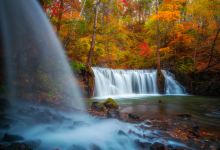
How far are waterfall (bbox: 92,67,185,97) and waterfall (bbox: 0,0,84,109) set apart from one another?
6.49 meters

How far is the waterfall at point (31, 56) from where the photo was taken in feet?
26.5

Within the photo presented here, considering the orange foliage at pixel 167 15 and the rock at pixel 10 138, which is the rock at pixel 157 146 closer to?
the rock at pixel 10 138

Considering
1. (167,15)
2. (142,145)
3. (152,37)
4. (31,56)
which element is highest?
(167,15)

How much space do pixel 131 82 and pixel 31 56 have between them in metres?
11.2

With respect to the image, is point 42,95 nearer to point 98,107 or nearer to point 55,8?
point 98,107

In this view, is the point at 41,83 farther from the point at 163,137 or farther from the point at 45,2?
the point at 163,137

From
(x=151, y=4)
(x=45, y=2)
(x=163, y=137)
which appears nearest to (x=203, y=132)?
(x=163, y=137)

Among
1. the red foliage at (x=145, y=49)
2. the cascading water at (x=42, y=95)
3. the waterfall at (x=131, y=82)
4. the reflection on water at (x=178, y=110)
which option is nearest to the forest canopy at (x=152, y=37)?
the red foliage at (x=145, y=49)

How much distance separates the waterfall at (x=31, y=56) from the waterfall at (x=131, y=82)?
6.49 meters

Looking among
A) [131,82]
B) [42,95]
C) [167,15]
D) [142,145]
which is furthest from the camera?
[131,82]

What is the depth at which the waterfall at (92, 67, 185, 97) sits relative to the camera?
17.2 m

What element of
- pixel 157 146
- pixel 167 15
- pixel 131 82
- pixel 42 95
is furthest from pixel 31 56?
pixel 167 15

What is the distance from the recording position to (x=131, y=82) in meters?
19.0

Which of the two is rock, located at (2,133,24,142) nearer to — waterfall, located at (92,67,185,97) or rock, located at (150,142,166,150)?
rock, located at (150,142,166,150)
